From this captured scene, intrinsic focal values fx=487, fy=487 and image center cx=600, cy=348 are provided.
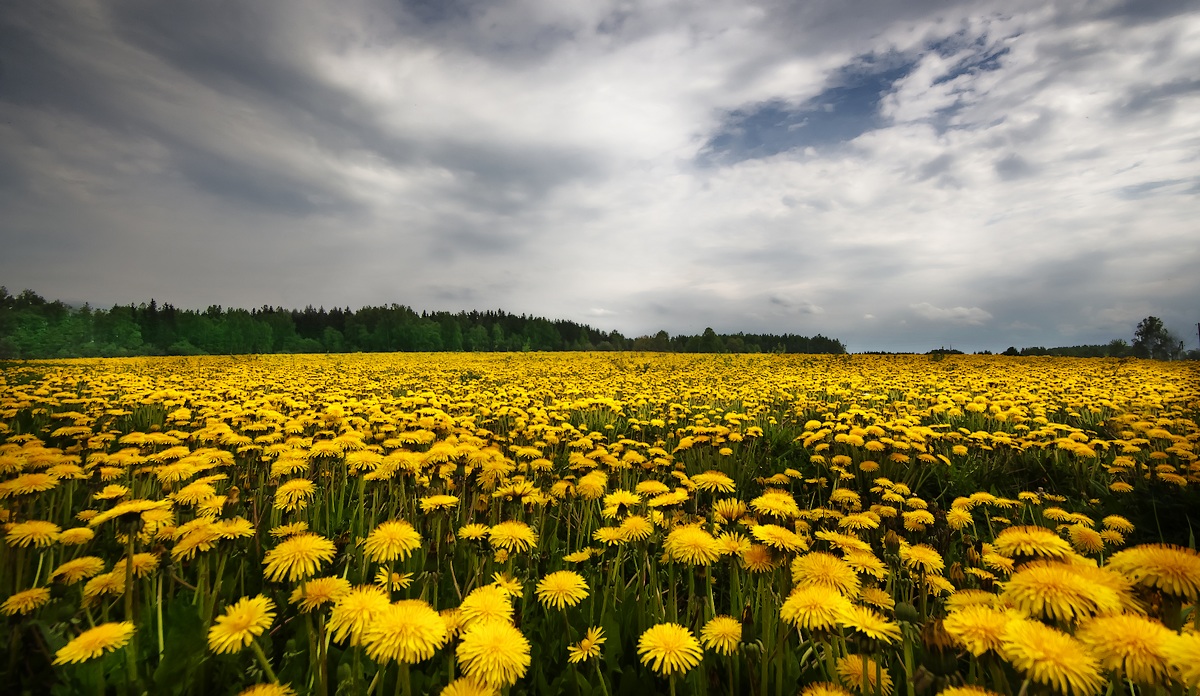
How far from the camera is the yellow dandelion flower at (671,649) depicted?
1726 millimetres

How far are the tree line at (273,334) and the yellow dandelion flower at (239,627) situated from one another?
41750 millimetres

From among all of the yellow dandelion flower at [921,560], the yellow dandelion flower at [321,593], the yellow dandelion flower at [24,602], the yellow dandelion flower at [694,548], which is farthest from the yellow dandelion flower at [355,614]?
the yellow dandelion flower at [921,560]

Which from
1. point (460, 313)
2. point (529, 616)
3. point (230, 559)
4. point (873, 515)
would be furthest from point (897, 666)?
point (460, 313)

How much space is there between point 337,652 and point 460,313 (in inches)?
4346

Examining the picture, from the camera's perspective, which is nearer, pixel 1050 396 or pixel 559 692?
pixel 559 692

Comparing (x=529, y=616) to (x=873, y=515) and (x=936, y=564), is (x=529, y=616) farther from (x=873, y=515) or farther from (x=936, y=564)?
(x=873, y=515)

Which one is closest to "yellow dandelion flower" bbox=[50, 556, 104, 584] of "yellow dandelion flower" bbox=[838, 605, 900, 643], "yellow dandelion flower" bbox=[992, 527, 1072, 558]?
"yellow dandelion flower" bbox=[838, 605, 900, 643]

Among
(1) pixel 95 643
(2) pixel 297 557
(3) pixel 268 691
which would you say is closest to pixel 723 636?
(3) pixel 268 691

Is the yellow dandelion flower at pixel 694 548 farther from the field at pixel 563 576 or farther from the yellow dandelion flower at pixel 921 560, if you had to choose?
the yellow dandelion flower at pixel 921 560

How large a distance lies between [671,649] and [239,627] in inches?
62.1

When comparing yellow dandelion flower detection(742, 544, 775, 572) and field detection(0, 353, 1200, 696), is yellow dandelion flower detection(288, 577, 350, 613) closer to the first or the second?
field detection(0, 353, 1200, 696)

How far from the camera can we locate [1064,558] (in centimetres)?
176

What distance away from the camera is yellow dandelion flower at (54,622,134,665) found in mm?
1687

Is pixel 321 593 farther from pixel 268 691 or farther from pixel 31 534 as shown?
pixel 31 534
